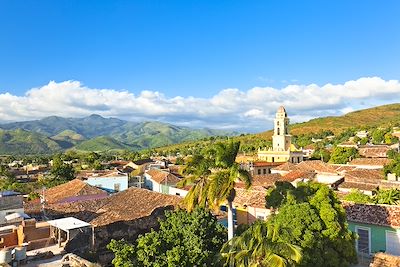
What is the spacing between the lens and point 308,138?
4363 inches

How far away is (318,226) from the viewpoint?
15578mm

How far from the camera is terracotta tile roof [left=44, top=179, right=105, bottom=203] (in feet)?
103

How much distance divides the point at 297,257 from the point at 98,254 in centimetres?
1193

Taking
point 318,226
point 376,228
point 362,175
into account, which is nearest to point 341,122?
point 362,175

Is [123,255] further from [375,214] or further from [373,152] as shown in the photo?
[373,152]

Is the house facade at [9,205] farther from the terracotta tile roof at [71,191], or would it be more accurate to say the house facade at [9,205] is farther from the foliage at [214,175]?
the foliage at [214,175]

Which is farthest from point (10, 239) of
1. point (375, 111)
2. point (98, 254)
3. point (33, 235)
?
point (375, 111)

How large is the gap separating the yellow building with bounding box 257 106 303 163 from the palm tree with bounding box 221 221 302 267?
189ft

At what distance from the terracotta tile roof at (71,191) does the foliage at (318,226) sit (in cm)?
2009

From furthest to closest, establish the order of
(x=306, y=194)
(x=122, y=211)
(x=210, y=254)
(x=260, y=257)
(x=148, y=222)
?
1. (x=122, y=211)
2. (x=148, y=222)
3. (x=306, y=194)
4. (x=210, y=254)
5. (x=260, y=257)

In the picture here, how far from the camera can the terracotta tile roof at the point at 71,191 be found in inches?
1236

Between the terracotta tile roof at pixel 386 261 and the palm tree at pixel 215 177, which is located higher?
the palm tree at pixel 215 177

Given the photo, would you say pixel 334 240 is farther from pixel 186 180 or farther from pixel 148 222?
pixel 148 222

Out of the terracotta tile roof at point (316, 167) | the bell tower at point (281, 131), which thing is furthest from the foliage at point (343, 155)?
the terracotta tile roof at point (316, 167)
